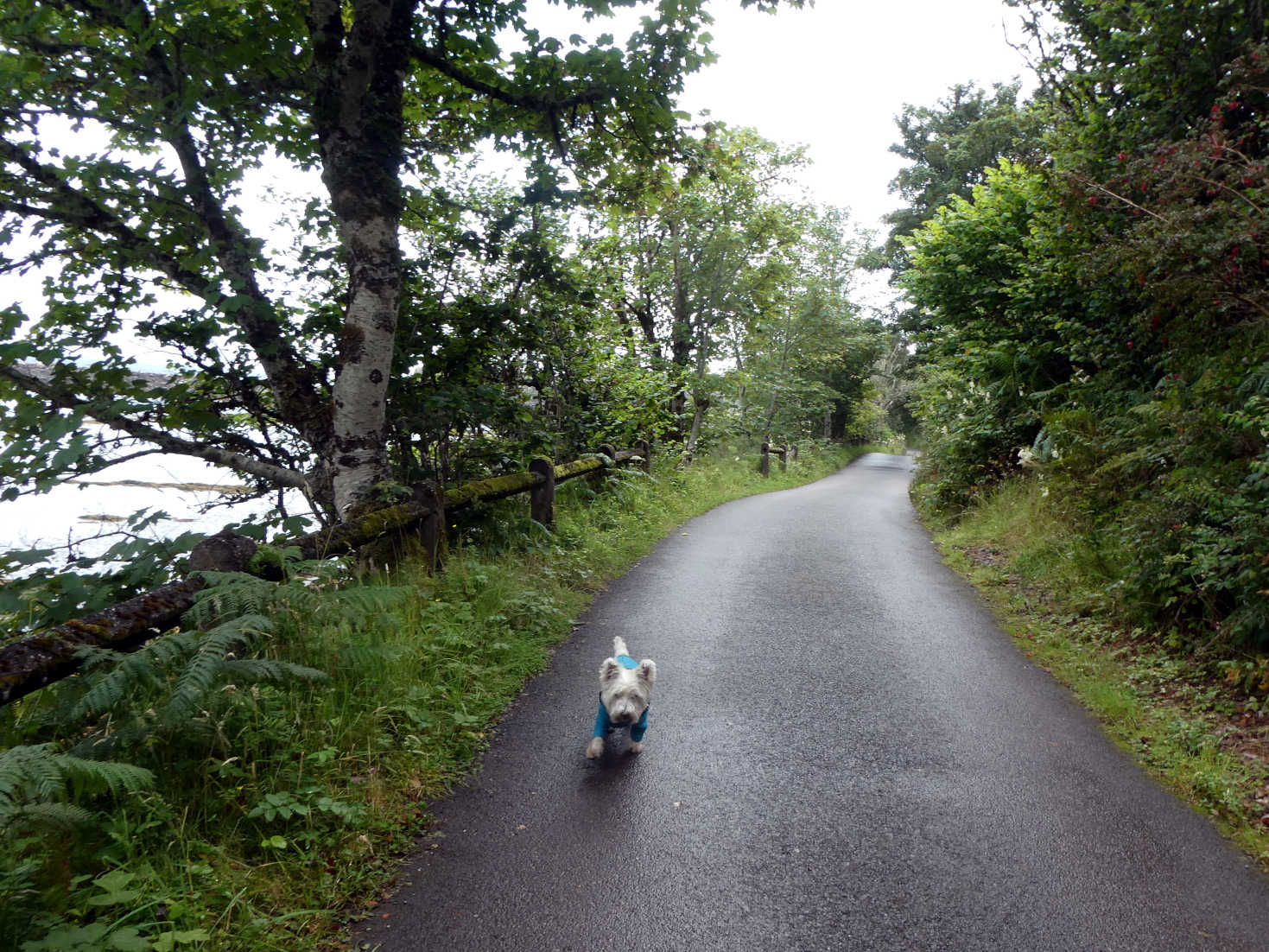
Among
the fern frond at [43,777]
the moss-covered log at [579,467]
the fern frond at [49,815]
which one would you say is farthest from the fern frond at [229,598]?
the moss-covered log at [579,467]

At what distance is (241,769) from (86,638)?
834 mm

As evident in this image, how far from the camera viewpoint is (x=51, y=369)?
4.52 m

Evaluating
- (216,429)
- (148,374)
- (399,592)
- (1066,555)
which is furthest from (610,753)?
(1066,555)

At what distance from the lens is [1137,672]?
484 centimetres

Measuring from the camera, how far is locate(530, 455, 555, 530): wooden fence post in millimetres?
7629

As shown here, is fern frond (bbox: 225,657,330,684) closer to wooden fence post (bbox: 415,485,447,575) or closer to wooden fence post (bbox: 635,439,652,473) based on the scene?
wooden fence post (bbox: 415,485,447,575)

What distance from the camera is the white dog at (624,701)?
3.58m

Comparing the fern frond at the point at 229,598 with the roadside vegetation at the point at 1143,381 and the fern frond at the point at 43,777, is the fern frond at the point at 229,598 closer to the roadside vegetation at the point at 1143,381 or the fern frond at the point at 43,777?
the fern frond at the point at 43,777

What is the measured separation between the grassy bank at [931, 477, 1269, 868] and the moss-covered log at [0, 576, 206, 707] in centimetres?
522

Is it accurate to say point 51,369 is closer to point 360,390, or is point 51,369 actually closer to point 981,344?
point 360,390

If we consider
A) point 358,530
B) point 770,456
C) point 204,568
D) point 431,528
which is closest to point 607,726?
point 358,530

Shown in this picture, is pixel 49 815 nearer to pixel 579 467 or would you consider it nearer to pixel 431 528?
pixel 431 528

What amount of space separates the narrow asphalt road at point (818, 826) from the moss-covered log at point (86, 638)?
1.55 meters

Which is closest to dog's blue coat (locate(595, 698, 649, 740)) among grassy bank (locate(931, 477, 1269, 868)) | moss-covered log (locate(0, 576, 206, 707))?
moss-covered log (locate(0, 576, 206, 707))
